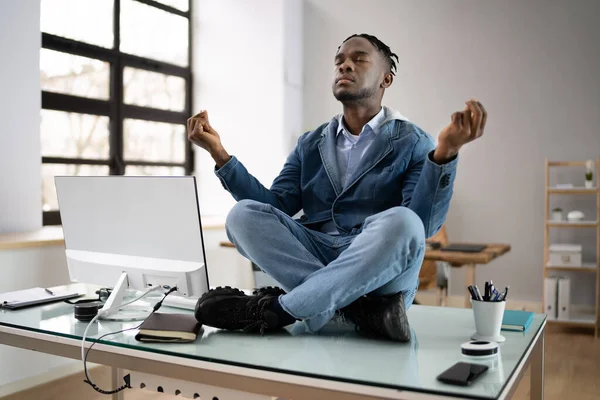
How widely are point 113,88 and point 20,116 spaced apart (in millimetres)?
1238

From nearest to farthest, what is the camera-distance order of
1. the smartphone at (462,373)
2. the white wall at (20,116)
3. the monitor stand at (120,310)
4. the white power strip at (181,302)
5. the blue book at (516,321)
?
the smartphone at (462,373)
the blue book at (516,321)
the monitor stand at (120,310)
the white power strip at (181,302)
the white wall at (20,116)

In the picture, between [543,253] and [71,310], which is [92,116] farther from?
[543,253]

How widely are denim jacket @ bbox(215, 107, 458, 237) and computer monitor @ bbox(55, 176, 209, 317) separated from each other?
25cm

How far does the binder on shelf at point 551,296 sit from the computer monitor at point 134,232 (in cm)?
288

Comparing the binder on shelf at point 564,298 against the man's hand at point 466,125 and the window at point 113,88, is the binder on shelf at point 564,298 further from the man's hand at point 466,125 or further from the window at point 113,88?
the window at point 113,88

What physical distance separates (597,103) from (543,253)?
1.06m

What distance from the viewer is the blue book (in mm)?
1509

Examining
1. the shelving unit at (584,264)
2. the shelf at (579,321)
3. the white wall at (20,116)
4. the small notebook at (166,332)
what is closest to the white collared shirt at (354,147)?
the small notebook at (166,332)

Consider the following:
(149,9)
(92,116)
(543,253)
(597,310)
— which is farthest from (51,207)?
(597,310)

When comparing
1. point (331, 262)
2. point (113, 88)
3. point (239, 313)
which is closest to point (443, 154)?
point (331, 262)

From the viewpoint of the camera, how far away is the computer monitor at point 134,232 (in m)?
1.54

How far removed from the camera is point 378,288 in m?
1.44

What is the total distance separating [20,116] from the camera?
3092 mm

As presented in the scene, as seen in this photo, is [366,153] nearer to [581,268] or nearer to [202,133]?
[202,133]
